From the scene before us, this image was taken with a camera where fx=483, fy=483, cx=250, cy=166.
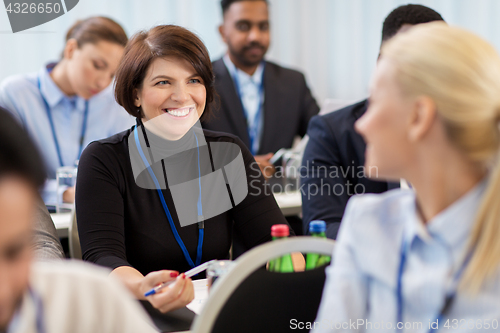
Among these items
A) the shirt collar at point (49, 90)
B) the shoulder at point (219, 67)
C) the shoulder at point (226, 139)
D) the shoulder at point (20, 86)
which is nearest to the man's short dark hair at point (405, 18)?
the shoulder at point (226, 139)

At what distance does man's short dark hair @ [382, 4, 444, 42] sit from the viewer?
1.78m

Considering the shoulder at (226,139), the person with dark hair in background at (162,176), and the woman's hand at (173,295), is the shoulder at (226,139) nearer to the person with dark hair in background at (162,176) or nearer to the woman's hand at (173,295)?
the person with dark hair in background at (162,176)

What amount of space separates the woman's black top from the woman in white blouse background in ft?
2.45

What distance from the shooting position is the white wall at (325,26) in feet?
13.6

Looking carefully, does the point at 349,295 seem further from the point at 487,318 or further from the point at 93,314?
the point at 93,314

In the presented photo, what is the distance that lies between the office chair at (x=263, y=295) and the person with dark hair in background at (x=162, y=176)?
559mm

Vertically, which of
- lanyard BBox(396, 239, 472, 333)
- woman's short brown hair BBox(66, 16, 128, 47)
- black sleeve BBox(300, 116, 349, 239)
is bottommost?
black sleeve BBox(300, 116, 349, 239)

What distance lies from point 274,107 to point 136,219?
2012mm

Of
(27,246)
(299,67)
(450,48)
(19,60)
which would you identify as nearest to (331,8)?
(299,67)

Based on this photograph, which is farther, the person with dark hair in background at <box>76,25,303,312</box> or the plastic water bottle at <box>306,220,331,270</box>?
the person with dark hair in background at <box>76,25,303,312</box>

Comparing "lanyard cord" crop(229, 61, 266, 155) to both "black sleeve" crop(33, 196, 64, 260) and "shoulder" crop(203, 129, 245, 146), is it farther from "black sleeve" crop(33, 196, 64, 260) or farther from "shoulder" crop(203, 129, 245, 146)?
"black sleeve" crop(33, 196, 64, 260)

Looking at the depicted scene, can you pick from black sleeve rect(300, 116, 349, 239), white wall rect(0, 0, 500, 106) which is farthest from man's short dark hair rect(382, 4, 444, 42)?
white wall rect(0, 0, 500, 106)

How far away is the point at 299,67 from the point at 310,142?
298 centimetres

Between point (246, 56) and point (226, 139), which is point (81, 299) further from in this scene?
point (246, 56)
